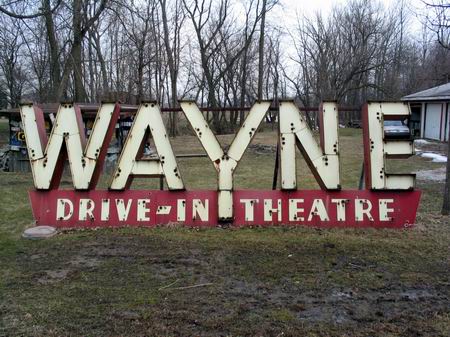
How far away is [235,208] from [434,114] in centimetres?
2594

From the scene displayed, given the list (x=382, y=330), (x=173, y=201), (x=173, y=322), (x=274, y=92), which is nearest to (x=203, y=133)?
(x=173, y=201)

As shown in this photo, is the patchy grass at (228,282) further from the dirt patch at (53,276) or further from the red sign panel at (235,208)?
the red sign panel at (235,208)

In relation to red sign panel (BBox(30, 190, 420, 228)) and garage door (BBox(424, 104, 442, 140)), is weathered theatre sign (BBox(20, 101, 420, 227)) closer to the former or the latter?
red sign panel (BBox(30, 190, 420, 228))

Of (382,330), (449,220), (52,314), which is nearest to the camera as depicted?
(382,330)

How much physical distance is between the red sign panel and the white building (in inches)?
844

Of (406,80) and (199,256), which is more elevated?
(406,80)

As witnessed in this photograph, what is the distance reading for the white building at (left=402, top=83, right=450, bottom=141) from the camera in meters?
26.4

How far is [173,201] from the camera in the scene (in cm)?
638

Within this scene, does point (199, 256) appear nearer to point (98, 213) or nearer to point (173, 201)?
point (173, 201)

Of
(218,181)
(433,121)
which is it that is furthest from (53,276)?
(433,121)

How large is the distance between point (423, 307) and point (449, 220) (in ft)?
11.1

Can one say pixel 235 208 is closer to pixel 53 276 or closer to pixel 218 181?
pixel 218 181

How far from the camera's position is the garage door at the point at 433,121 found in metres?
27.6

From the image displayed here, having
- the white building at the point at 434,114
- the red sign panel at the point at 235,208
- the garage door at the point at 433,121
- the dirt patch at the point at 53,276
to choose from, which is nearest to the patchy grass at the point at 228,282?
the dirt patch at the point at 53,276
